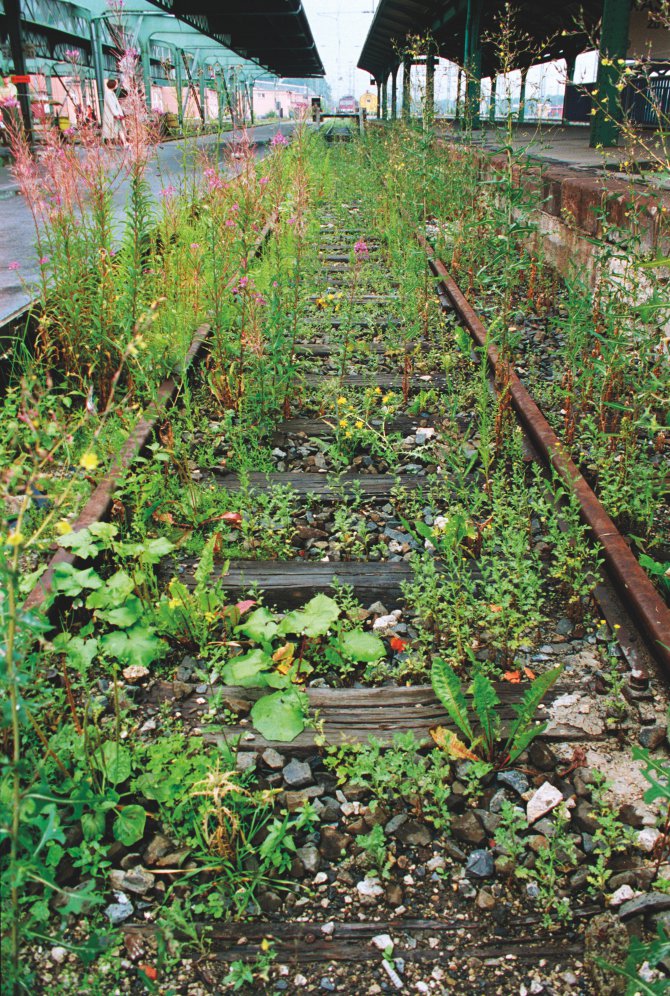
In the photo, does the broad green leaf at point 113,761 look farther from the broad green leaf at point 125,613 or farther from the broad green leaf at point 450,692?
the broad green leaf at point 450,692

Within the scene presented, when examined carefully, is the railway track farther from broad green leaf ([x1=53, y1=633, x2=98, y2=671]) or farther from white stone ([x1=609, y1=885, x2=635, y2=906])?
broad green leaf ([x1=53, y1=633, x2=98, y2=671])

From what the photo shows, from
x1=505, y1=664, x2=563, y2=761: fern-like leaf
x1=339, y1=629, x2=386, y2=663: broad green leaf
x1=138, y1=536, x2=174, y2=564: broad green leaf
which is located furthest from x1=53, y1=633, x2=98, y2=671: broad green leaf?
x1=505, y1=664, x2=563, y2=761: fern-like leaf

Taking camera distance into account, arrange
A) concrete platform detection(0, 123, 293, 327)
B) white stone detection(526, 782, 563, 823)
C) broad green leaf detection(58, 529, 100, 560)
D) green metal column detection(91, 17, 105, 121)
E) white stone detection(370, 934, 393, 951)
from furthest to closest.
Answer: green metal column detection(91, 17, 105, 121), concrete platform detection(0, 123, 293, 327), broad green leaf detection(58, 529, 100, 560), white stone detection(526, 782, 563, 823), white stone detection(370, 934, 393, 951)

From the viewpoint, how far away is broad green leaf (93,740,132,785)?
2.02m

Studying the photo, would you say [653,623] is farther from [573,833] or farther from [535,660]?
[573,833]

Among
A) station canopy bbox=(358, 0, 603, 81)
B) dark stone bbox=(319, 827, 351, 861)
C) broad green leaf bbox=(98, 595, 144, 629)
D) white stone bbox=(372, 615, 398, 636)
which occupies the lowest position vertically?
dark stone bbox=(319, 827, 351, 861)

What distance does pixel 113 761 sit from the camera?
2064mm

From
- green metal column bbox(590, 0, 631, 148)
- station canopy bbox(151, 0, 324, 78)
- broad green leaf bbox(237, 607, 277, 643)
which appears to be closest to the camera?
broad green leaf bbox(237, 607, 277, 643)

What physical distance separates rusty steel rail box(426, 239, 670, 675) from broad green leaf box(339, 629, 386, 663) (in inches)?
32.3

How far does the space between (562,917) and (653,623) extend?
3.19ft

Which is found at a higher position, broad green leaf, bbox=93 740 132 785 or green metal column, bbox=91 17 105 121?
green metal column, bbox=91 17 105 121

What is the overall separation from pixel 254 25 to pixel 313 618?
91.8 feet

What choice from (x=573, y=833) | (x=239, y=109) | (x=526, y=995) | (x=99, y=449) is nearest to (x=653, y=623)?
(x=573, y=833)

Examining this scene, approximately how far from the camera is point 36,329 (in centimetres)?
464
